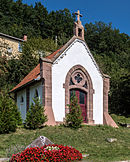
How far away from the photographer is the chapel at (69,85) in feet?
57.3

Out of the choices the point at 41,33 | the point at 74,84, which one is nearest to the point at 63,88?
the point at 74,84

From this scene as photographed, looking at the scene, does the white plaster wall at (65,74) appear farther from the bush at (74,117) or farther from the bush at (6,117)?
the bush at (6,117)

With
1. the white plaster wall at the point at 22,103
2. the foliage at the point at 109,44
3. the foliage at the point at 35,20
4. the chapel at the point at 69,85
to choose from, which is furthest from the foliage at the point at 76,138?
the foliage at the point at 35,20

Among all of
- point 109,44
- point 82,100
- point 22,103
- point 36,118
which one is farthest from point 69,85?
point 109,44

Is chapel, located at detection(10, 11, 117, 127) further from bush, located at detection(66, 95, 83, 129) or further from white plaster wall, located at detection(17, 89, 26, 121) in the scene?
bush, located at detection(66, 95, 83, 129)

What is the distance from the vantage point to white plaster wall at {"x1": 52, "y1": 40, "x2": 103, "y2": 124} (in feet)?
58.5

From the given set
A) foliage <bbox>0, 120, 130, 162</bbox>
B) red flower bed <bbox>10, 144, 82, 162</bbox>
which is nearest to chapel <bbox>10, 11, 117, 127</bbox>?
foliage <bbox>0, 120, 130, 162</bbox>

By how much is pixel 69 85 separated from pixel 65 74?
1.03m

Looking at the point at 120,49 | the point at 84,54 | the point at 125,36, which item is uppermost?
the point at 125,36

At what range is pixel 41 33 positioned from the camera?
58750 millimetres

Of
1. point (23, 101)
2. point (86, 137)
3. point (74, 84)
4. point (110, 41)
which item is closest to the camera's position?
point (86, 137)

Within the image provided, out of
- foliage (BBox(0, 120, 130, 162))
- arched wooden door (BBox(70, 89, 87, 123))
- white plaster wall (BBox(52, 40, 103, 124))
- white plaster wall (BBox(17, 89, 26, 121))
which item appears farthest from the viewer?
white plaster wall (BBox(17, 89, 26, 121))

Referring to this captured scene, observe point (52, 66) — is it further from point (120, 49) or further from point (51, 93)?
point (120, 49)

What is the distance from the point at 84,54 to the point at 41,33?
4019 cm
